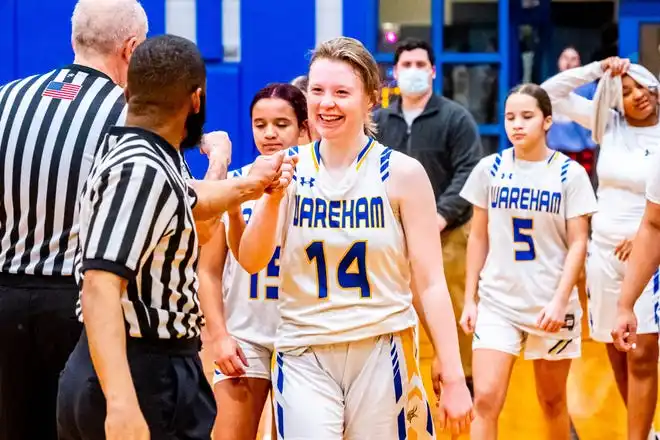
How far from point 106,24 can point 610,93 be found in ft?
11.2

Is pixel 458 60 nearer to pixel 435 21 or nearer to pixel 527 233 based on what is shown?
pixel 435 21

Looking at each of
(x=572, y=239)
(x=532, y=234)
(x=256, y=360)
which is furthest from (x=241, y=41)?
(x=256, y=360)

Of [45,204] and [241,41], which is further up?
[241,41]

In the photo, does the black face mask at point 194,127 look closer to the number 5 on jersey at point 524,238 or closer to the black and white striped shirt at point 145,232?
the black and white striped shirt at point 145,232

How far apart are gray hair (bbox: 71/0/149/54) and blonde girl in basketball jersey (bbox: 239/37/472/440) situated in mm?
618

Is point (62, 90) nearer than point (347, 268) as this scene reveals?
No

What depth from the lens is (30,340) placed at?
3803mm

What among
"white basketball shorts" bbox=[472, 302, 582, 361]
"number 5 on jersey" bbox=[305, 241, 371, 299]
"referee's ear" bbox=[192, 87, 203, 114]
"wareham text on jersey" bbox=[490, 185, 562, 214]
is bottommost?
"white basketball shorts" bbox=[472, 302, 582, 361]

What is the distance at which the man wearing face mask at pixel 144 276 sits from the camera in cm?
280

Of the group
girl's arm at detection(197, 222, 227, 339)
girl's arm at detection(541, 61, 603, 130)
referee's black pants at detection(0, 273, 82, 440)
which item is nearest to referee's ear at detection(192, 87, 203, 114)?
referee's black pants at detection(0, 273, 82, 440)

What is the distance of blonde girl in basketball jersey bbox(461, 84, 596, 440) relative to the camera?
5645 millimetres

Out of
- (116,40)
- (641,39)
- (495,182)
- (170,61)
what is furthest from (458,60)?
(170,61)

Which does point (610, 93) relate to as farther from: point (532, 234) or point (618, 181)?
point (532, 234)

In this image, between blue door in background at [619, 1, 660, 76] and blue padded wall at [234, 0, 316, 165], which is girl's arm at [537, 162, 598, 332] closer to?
blue padded wall at [234, 0, 316, 165]
